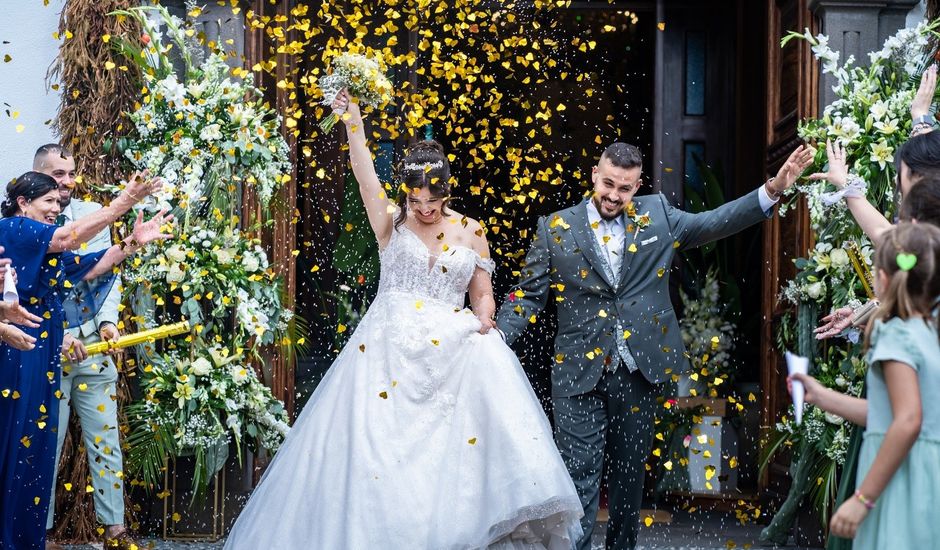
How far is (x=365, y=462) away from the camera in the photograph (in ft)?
16.4

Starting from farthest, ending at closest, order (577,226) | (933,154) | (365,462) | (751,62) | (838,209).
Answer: (751,62), (838,209), (577,226), (365,462), (933,154)

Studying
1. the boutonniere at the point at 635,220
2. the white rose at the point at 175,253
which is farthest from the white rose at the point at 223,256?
the boutonniere at the point at 635,220

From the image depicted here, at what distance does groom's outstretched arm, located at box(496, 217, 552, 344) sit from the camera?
5.61 meters

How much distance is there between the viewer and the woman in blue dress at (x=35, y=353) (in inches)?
203

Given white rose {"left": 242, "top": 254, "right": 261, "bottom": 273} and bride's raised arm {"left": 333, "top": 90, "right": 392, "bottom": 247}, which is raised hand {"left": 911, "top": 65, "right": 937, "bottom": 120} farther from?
white rose {"left": 242, "top": 254, "right": 261, "bottom": 273}

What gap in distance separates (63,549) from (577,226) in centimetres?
310

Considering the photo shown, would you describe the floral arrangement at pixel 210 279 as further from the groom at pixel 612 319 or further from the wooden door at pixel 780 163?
the wooden door at pixel 780 163

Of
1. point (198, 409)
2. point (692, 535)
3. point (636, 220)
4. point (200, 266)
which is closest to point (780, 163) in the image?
point (636, 220)

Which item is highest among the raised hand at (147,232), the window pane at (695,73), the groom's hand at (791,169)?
the window pane at (695,73)

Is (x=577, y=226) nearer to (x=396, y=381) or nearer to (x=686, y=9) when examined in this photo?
(x=396, y=381)

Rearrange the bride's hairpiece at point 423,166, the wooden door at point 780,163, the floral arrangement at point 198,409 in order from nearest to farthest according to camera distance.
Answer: the bride's hairpiece at point 423,166 → the floral arrangement at point 198,409 → the wooden door at point 780,163

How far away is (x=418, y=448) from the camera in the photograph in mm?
5078

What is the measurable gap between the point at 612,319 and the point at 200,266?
2.22m

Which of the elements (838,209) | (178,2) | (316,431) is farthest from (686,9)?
(316,431)
